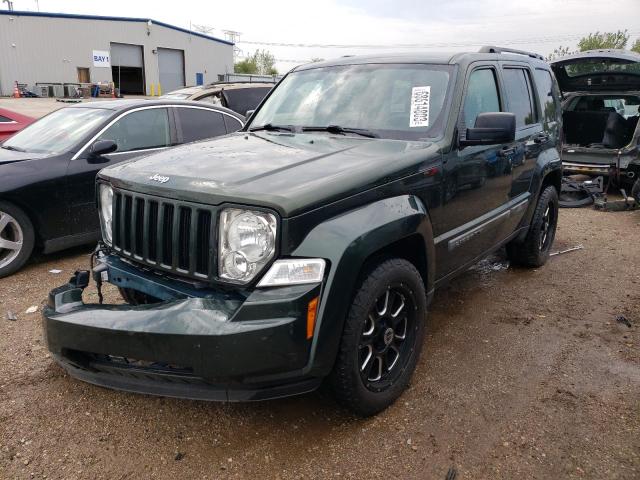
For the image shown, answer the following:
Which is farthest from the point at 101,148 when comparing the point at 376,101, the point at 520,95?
the point at 520,95

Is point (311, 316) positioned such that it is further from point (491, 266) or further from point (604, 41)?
point (604, 41)

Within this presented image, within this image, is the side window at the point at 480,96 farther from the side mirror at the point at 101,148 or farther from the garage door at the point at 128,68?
the garage door at the point at 128,68

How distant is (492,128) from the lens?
3311 mm

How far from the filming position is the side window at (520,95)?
4.38 m

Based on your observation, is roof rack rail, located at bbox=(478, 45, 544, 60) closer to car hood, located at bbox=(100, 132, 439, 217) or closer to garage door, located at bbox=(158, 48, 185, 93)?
car hood, located at bbox=(100, 132, 439, 217)

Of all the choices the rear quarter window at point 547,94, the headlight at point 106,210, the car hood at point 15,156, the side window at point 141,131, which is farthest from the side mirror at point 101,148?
the rear quarter window at point 547,94

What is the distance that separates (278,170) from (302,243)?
507 mm

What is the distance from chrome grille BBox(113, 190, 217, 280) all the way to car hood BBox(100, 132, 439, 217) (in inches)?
2.3

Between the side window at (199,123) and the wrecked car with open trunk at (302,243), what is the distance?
7.92 feet

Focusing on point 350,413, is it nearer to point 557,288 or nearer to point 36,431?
→ point 36,431

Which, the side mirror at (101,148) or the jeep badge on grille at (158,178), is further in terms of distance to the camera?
the side mirror at (101,148)

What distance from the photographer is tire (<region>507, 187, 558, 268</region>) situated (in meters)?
5.16

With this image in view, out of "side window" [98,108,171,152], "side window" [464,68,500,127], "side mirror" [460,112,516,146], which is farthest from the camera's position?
"side window" [98,108,171,152]

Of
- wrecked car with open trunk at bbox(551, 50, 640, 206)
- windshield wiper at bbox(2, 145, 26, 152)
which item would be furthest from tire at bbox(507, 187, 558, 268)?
windshield wiper at bbox(2, 145, 26, 152)
